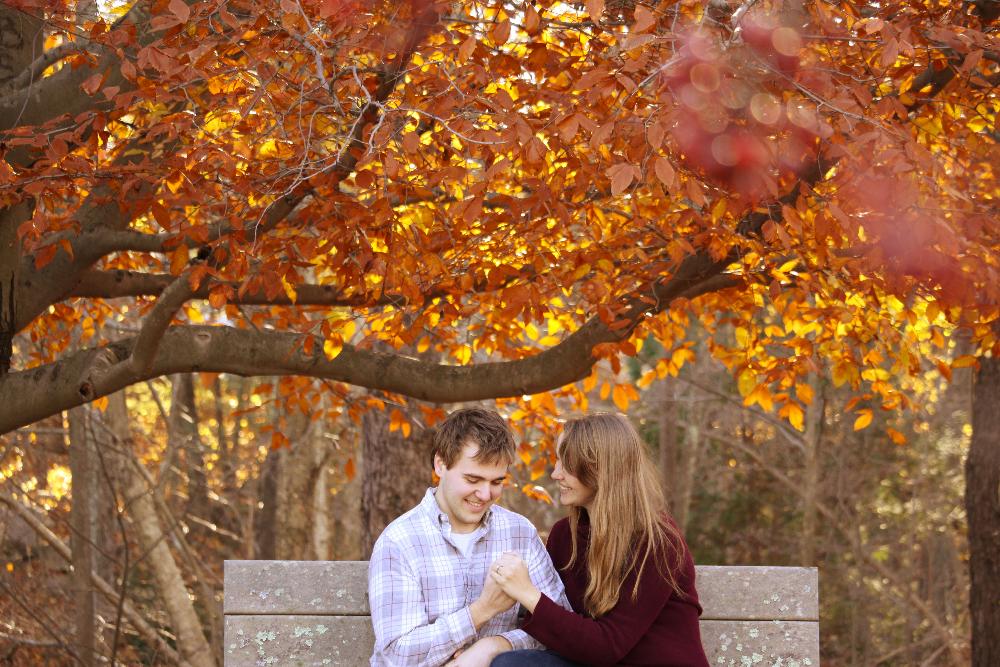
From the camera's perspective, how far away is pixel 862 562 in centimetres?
1338

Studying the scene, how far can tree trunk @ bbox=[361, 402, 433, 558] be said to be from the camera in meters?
7.23

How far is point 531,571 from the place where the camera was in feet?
11.7

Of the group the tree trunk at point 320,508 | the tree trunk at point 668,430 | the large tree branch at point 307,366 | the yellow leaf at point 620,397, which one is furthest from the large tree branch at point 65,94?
the tree trunk at point 668,430

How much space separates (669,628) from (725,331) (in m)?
13.0

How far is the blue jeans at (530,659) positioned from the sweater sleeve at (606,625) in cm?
3

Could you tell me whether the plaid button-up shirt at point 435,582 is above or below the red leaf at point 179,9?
below

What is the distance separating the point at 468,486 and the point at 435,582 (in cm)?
32

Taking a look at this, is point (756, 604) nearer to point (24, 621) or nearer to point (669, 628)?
point (669, 628)

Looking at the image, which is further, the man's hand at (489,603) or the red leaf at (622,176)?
the man's hand at (489,603)

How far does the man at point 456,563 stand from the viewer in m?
3.34

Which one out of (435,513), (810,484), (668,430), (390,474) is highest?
(668,430)

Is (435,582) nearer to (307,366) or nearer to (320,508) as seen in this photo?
(307,366)

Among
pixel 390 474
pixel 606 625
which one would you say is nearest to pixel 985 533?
pixel 390 474

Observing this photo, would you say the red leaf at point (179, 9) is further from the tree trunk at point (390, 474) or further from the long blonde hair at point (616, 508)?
the tree trunk at point (390, 474)
